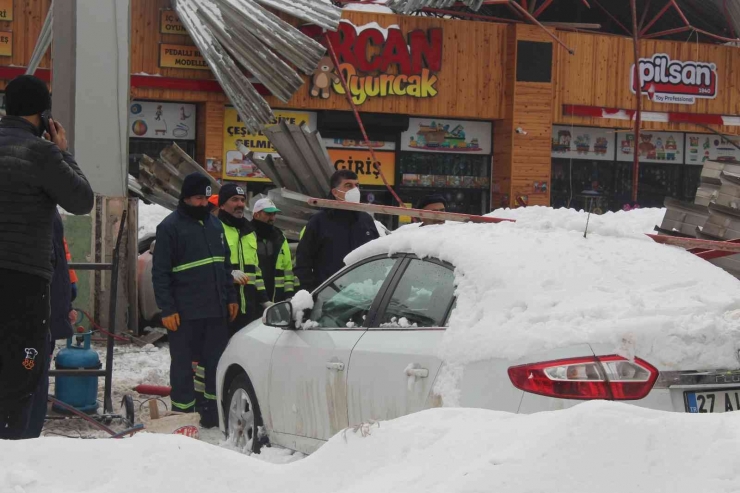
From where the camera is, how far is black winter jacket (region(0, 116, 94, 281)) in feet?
16.1

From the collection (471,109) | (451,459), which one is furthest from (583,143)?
(451,459)

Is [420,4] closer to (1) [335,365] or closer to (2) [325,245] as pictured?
(2) [325,245]

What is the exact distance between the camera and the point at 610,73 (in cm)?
2491

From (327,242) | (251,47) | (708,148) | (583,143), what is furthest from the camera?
(708,148)

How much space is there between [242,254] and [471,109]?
49.6 feet

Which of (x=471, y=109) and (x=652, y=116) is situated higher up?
(x=652, y=116)

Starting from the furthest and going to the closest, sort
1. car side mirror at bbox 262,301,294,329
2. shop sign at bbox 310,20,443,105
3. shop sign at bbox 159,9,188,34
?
1. shop sign at bbox 310,20,443,105
2. shop sign at bbox 159,9,188,34
3. car side mirror at bbox 262,301,294,329

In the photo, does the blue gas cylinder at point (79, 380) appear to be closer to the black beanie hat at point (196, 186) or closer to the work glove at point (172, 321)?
the work glove at point (172, 321)

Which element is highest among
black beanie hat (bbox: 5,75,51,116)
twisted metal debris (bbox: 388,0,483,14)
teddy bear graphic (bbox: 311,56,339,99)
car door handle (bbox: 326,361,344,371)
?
twisted metal debris (bbox: 388,0,483,14)

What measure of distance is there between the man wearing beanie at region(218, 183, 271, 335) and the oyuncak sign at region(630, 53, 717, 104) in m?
17.7

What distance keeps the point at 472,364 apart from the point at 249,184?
57.1 ft

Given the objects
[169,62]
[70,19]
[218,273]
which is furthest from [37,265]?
[169,62]

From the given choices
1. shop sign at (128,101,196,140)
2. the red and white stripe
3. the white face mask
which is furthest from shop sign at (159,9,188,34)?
the white face mask

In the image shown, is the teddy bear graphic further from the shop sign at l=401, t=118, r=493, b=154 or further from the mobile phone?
A: the mobile phone
